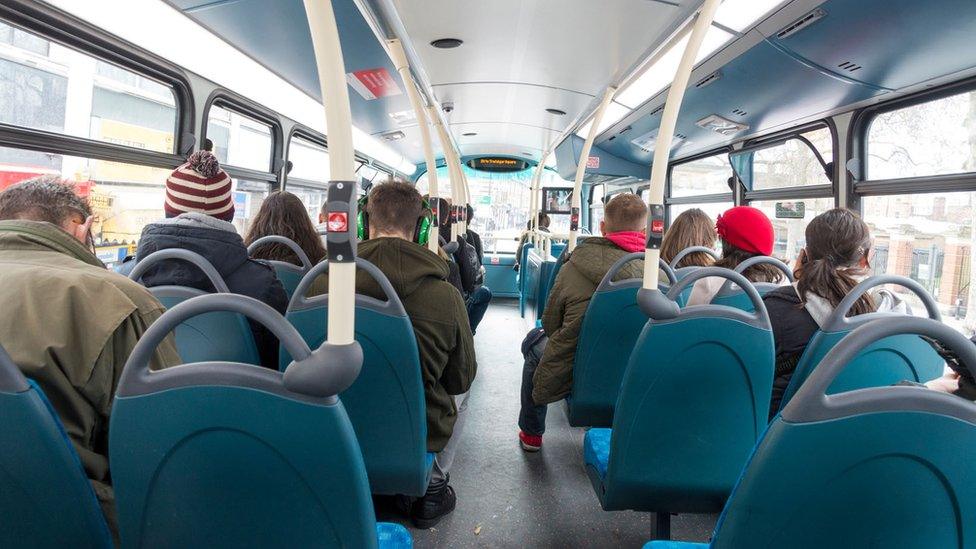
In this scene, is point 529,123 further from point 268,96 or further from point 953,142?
point 953,142

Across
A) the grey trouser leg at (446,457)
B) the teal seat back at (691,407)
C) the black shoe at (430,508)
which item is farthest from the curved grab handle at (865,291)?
the black shoe at (430,508)

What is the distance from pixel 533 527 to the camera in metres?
2.48

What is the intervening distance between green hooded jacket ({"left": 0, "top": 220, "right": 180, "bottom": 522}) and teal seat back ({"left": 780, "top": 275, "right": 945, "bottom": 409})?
1.74m

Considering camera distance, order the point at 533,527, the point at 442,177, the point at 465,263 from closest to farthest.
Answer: the point at 533,527 → the point at 465,263 → the point at 442,177

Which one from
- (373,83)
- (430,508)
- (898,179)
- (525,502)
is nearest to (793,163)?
(898,179)

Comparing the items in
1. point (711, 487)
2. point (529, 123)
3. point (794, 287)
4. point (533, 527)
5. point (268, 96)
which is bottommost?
point (533, 527)

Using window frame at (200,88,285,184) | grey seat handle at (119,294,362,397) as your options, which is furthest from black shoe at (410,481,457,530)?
window frame at (200,88,285,184)

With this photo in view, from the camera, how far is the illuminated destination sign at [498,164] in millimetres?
10414

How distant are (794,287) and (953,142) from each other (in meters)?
1.87

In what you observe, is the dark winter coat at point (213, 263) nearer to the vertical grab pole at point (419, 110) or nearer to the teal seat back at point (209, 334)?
the teal seat back at point (209, 334)

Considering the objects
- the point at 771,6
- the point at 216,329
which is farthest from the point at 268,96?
the point at 771,6

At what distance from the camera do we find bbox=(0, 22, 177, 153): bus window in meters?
2.23

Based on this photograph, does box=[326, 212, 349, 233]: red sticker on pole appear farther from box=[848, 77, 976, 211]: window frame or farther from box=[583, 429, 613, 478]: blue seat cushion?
box=[848, 77, 976, 211]: window frame

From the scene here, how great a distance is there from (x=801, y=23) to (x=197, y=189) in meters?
2.90
